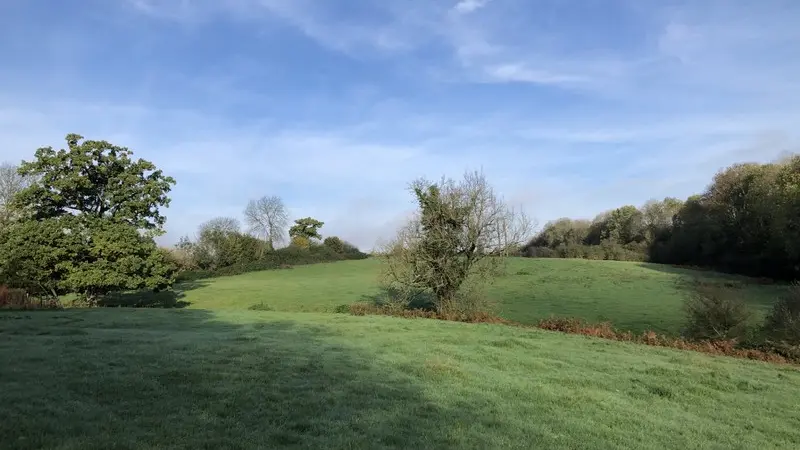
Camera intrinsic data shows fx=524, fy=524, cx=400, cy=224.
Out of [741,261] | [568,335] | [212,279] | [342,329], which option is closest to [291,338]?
[342,329]

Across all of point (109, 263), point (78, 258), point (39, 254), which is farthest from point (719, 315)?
point (39, 254)

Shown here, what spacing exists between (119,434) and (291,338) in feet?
34.0

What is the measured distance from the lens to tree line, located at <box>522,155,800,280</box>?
49481 millimetres

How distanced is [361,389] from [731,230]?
206ft

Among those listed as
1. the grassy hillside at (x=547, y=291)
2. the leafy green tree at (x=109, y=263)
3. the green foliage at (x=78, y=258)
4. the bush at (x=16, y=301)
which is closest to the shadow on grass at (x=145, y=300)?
the grassy hillside at (x=547, y=291)

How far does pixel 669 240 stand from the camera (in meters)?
70.6

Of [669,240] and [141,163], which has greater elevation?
[141,163]

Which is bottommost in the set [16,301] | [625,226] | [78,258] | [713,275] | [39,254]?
[713,275]

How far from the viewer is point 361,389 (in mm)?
9586

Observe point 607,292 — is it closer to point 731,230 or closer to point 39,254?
point 731,230

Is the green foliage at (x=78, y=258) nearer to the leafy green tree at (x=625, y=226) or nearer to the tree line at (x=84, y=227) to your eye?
the tree line at (x=84, y=227)

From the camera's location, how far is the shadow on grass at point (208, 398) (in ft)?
20.8

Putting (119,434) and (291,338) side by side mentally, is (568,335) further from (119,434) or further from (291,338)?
(119,434)

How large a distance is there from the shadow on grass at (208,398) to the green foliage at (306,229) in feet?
272
